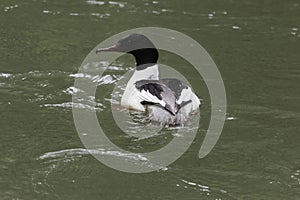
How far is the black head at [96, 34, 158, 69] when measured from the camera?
301 inches

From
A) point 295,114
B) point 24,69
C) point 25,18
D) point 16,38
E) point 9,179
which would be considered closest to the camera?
point 9,179

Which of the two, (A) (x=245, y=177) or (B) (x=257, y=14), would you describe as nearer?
(A) (x=245, y=177)

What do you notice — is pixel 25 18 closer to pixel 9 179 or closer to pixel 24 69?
pixel 24 69

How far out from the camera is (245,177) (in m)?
5.62

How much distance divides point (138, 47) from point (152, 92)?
1.05m

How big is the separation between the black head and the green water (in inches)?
21.0

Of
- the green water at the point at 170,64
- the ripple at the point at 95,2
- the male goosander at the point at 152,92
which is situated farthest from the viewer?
the ripple at the point at 95,2

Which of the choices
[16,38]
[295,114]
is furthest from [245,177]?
[16,38]

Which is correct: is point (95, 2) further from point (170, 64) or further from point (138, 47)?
point (138, 47)

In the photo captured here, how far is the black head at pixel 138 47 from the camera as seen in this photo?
7648 mm

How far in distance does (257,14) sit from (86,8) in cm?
297

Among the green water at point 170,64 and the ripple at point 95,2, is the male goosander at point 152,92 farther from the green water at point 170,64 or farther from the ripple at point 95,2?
the ripple at point 95,2

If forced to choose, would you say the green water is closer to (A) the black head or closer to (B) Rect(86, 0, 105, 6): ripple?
(B) Rect(86, 0, 105, 6): ripple

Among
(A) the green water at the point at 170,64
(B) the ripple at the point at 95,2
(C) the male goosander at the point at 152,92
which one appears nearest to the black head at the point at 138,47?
(C) the male goosander at the point at 152,92
